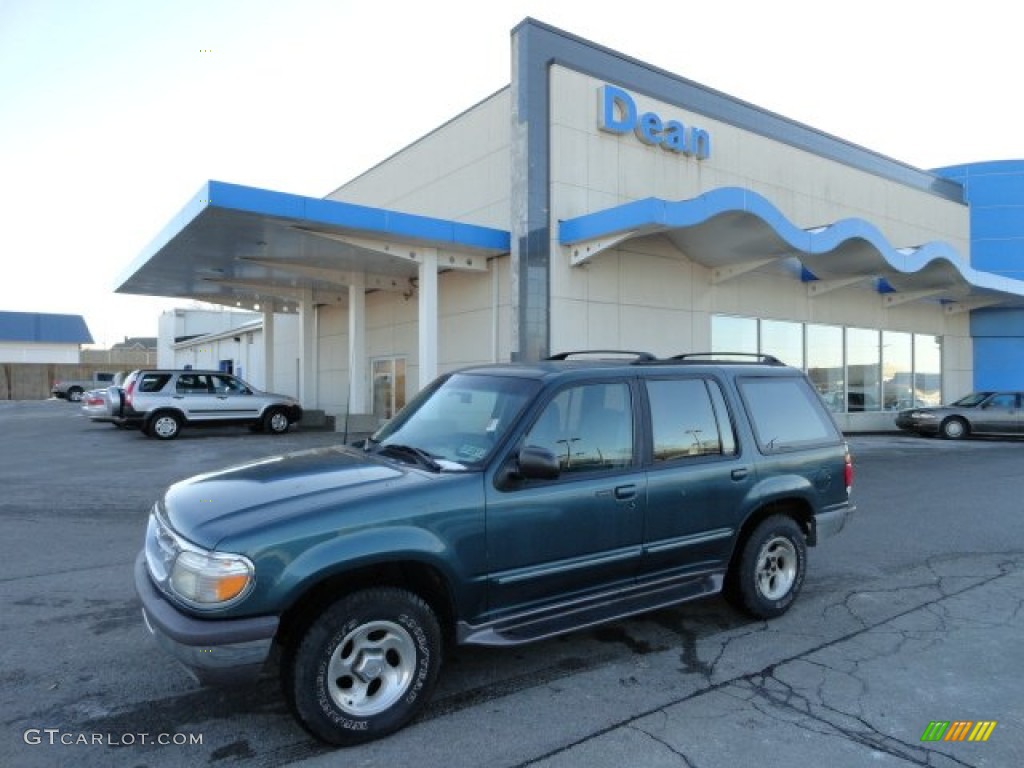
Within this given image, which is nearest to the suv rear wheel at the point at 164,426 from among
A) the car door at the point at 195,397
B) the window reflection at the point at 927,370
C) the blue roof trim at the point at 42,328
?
the car door at the point at 195,397

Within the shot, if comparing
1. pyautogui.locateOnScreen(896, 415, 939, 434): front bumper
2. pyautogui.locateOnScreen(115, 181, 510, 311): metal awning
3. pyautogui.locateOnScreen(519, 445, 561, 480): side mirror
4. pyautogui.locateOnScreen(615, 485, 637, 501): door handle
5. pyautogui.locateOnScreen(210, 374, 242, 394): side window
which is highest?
pyautogui.locateOnScreen(115, 181, 510, 311): metal awning

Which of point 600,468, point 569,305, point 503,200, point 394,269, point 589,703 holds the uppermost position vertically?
point 503,200

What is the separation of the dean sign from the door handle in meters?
12.8

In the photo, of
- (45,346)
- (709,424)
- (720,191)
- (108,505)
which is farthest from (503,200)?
(45,346)

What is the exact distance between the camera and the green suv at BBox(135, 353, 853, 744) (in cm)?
298

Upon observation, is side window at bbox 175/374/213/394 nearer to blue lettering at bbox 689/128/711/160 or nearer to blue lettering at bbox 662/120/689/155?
blue lettering at bbox 662/120/689/155

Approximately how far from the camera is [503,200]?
50.6 ft

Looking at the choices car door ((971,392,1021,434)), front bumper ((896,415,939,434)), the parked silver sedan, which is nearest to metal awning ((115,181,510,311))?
the parked silver sedan

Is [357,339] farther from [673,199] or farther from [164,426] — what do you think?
[673,199]

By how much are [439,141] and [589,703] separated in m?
16.7

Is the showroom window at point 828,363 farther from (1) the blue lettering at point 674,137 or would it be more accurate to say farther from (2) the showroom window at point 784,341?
(1) the blue lettering at point 674,137

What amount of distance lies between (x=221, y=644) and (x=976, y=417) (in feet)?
73.2

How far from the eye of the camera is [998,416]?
1944cm

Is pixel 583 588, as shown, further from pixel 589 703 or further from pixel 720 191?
pixel 720 191
